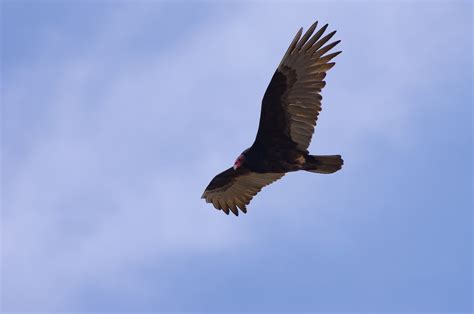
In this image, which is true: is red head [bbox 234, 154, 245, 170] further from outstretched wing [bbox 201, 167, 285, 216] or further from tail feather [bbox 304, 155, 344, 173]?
tail feather [bbox 304, 155, 344, 173]

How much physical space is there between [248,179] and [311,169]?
61.7 inches

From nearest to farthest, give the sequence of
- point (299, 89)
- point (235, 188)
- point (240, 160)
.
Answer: point (299, 89) → point (240, 160) → point (235, 188)

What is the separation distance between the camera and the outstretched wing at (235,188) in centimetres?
1421

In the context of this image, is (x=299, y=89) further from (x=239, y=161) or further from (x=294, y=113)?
(x=239, y=161)

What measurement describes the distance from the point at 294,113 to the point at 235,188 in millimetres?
2166

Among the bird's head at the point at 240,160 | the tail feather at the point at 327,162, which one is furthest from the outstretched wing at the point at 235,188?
the tail feather at the point at 327,162

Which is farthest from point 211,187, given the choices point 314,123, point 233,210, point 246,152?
point 314,123

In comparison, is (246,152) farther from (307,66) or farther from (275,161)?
(307,66)

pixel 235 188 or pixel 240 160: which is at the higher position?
pixel 235 188

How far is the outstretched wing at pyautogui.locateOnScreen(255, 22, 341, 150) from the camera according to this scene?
12648 mm

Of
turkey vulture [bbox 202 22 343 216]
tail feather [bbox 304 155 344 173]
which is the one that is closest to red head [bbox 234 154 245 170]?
turkey vulture [bbox 202 22 343 216]

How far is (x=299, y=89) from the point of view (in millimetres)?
12719

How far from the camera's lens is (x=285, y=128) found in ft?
42.2

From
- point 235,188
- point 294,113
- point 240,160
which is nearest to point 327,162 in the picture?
point 294,113
